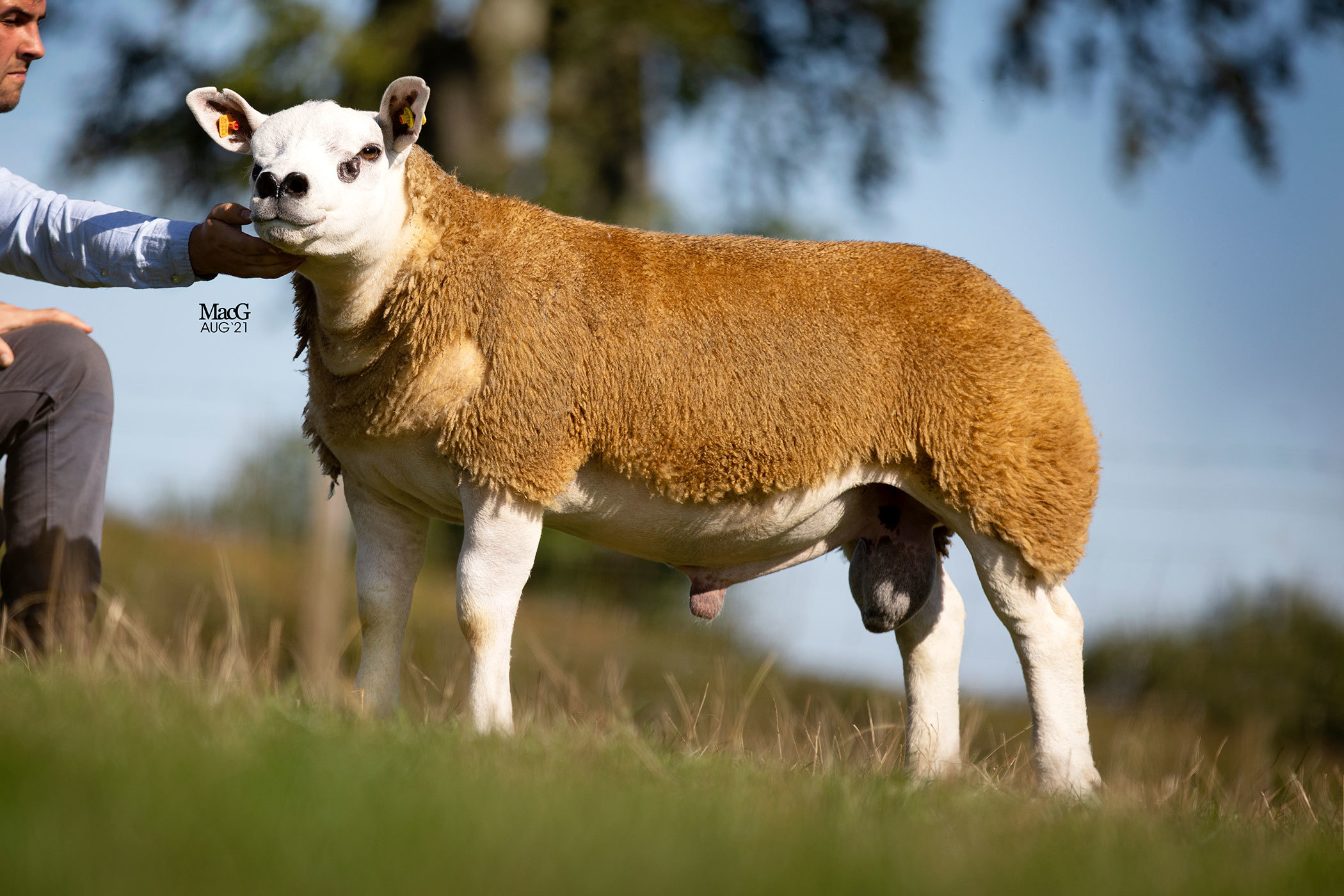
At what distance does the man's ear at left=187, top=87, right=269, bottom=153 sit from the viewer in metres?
3.62

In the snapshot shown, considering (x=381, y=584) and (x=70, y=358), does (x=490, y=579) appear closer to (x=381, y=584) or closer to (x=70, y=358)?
(x=381, y=584)

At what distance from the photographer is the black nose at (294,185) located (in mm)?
3316

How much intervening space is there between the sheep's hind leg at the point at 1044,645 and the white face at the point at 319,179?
2276 millimetres

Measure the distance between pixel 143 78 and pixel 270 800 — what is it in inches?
476

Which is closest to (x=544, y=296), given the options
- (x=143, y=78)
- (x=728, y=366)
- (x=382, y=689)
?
(x=728, y=366)

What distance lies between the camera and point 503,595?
368 cm

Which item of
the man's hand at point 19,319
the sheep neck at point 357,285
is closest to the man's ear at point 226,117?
the sheep neck at point 357,285

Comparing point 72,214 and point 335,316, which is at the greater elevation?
point 72,214

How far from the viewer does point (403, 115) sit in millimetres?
3584

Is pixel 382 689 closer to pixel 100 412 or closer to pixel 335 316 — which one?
pixel 335 316

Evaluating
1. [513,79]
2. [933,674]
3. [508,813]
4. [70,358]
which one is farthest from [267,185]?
[513,79]

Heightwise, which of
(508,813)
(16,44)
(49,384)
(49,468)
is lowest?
(508,813)

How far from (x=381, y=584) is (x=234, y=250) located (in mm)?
1191

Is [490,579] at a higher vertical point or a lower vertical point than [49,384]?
lower
